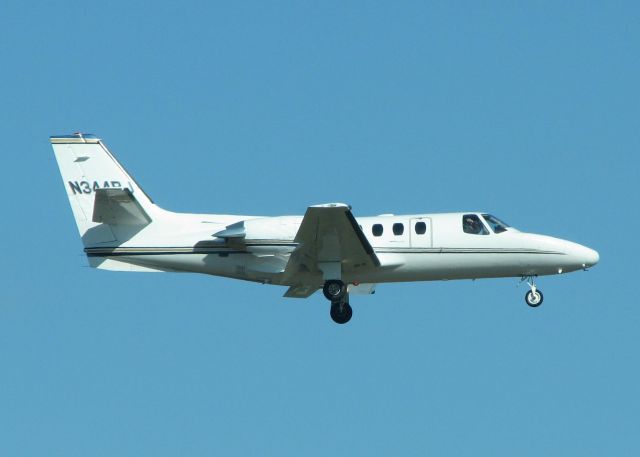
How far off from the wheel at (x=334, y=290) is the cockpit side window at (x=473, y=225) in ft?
10.8

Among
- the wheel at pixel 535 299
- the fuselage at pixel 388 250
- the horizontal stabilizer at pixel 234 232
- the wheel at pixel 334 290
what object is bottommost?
the wheel at pixel 535 299

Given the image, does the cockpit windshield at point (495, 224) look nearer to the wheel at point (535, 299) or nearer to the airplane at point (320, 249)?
the airplane at point (320, 249)

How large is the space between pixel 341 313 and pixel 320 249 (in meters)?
2.04

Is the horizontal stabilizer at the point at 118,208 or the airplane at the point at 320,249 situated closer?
the airplane at the point at 320,249

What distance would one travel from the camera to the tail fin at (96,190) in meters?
22.8

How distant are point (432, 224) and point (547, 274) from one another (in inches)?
124

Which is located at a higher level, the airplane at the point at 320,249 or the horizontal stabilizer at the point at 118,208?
the horizontal stabilizer at the point at 118,208

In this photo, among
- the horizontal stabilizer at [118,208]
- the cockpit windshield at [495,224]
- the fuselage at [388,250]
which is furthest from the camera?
the cockpit windshield at [495,224]

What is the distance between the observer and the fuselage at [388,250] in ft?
73.2

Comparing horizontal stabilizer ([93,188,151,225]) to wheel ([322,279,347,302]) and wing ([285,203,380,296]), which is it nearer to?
wing ([285,203,380,296])

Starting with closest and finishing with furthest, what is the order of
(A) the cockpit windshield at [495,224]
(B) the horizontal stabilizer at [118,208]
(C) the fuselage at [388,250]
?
(C) the fuselage at [388,250], (B) the horizontal stabilizer at [118,208], (A) the cockpit windshield at [495,224]

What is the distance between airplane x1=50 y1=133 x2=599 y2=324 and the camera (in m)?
22.2

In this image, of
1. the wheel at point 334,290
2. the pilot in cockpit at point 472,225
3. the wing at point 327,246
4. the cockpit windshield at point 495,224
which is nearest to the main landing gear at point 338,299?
the wheel at point 334,290

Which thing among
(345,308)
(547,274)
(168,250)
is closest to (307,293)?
(345,308)
